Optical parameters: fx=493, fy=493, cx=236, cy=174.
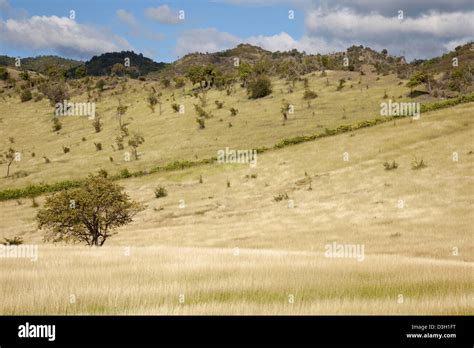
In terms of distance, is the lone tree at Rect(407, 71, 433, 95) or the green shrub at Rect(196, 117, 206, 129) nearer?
the lone tree at Rect(407, 71, 433, 95)

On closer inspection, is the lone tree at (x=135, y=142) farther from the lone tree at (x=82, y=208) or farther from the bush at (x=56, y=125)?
the lone tree at (x=82, y=208)

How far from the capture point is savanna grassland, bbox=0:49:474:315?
11594 mm

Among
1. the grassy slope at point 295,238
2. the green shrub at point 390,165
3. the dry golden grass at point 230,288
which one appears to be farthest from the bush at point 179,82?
the dry golden grass at point 230,288

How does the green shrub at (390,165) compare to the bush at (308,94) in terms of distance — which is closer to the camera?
the green shrub at (390,165)

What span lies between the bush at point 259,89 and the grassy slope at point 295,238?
137 ft

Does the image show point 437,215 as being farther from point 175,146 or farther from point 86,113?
point 86,113

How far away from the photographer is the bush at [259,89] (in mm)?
119062

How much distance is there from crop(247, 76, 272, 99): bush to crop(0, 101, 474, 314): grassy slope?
41.8 metres

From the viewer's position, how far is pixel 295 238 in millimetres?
41094

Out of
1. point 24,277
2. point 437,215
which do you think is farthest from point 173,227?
point 24,277

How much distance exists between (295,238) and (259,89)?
3226 inches

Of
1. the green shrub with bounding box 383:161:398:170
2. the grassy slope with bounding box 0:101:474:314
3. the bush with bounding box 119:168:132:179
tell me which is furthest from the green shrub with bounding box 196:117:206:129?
the green shrub with bounding box 383:161:398:170

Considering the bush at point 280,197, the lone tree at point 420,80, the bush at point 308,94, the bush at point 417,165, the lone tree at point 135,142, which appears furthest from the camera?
the bush at point 308,94

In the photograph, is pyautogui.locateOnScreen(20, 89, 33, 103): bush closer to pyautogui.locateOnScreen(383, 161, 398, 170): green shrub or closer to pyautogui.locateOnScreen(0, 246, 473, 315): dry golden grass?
pyautogui.locateOnScreen(383, 161, 398, 170): green shrub
